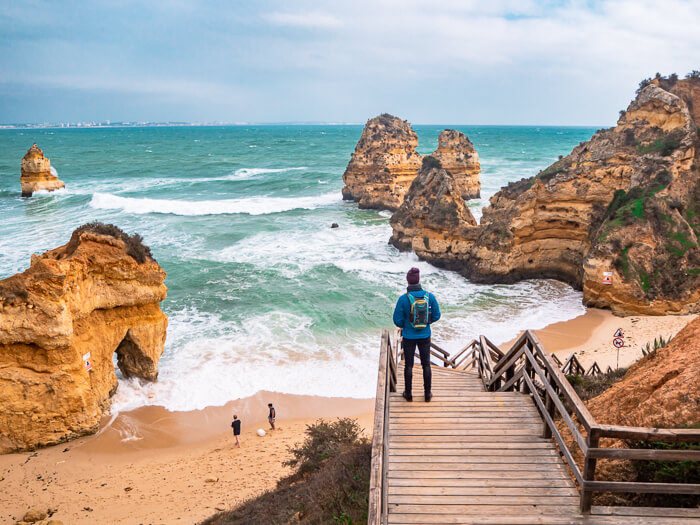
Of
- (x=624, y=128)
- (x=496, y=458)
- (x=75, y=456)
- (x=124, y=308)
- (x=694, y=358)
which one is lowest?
(x=75, y=456)

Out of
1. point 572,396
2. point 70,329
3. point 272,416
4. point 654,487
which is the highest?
point 572,396

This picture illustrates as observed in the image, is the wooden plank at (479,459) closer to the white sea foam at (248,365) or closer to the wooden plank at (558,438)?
the wooden plank at (558,438)

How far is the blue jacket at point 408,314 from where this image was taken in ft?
20.6

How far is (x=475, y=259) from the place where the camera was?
25703mm

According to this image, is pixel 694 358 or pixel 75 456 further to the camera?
pixel 75 456

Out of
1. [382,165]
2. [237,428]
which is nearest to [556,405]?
[237,428]

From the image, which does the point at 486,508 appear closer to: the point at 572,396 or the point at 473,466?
the point at 473,466

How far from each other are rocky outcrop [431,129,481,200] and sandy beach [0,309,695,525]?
33.1 metres

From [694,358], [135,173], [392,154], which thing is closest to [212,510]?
[694,358]

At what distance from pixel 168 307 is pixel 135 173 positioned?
58.8m

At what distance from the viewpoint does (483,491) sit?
4.72 m

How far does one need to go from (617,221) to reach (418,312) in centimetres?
1829

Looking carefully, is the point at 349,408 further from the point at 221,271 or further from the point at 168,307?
the point at 221,271

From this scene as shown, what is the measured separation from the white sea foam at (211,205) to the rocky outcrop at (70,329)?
103ft
